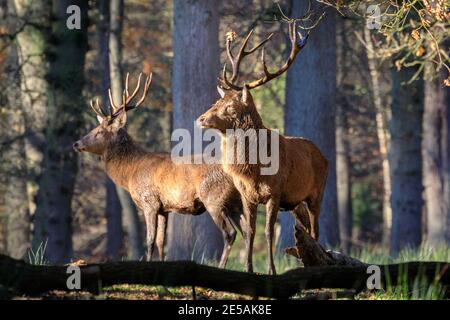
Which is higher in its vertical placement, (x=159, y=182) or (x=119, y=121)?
(x=119, y=121)

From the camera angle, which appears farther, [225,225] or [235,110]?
[225,225]

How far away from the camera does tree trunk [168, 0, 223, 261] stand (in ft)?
51.9

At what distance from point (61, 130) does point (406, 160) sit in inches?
307

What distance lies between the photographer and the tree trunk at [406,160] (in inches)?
867

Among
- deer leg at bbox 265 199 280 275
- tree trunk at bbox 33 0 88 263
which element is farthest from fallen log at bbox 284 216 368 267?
tree trunk at bbox 33 0 88 263

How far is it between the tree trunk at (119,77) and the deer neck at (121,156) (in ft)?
37.7

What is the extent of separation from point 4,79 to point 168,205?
37.8ft

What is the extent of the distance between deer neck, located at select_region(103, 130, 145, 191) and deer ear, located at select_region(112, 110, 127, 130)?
10 cm

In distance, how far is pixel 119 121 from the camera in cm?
1256

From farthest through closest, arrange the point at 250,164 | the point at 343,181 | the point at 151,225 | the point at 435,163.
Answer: the point at 343,181 < the point at 435,163 < the point at 151,225 < the point at 250,164

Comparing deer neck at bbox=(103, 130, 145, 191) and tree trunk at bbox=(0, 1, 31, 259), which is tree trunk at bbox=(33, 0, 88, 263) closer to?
tree trunk at bbox=(0, 1, 31, 259)

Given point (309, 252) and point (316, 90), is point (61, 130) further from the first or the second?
point (309, 252)

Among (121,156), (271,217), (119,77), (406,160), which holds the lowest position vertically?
(271,217)

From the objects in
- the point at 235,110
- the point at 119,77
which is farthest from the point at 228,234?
the point at 119,77
